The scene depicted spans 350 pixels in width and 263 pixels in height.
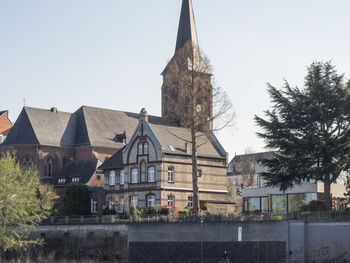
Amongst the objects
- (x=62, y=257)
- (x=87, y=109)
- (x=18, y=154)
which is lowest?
(x=62, y=257)

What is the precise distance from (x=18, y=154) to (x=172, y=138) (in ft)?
83.9

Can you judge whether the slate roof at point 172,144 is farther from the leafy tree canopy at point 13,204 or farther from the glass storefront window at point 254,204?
the leafy tree canopy at point 13,204

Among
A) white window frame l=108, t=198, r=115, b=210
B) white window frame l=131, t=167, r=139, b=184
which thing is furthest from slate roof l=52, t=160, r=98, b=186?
white window frame l=131, t=167, r=139, b=184

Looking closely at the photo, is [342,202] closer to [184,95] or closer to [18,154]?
[184,95]

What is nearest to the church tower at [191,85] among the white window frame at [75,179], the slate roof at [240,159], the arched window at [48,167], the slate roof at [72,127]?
the white window frame at [75,179]

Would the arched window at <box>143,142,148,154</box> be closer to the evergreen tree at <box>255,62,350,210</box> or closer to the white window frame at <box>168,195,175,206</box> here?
the white window frame at <box>168,195,175,206</box>

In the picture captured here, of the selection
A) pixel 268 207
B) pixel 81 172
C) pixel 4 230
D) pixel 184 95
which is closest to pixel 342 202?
pixel 268 207

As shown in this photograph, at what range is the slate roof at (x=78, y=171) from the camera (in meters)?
80.2

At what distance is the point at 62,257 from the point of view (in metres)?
59.0

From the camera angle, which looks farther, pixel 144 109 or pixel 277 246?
pixel 144 109

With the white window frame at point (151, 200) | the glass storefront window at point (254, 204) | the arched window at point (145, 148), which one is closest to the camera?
the glass storefront window at point (254, 204)

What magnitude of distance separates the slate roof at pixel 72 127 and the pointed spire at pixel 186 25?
489 inches

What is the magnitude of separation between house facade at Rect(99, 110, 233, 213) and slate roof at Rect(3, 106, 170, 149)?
14.2 meters

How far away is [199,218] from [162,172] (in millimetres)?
15012
